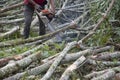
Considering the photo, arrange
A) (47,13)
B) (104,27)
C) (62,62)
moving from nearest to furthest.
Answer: (62,62)
(47,13)
(104,27)

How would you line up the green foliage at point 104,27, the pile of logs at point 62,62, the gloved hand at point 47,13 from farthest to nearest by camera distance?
the green foliage at point 104,27 → the gloved hand at point 47,13 → the pile of logs at point 62,62

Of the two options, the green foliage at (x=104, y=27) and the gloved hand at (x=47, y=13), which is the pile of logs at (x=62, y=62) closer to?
the green foliage at (x=104, y=27)

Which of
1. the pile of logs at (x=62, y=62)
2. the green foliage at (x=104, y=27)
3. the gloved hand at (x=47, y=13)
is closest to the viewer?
the pile of logs at (x=62, y=62)

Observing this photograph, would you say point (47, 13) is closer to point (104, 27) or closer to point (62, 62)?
point (104, 27)

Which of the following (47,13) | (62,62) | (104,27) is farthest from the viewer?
(104,27)

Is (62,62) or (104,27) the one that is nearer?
(62,62)

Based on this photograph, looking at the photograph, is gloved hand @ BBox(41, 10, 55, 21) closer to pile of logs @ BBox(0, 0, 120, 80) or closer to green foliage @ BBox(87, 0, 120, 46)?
pile of logs @ BBox(0, 0, 120, 80)

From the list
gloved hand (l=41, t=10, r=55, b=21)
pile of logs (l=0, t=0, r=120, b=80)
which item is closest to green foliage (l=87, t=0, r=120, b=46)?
pile of logs (l=0, t=0, r=120, b=80)

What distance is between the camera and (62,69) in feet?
16.7

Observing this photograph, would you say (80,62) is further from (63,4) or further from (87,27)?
(63,4)

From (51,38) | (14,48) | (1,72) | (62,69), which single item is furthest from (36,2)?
(1,72)

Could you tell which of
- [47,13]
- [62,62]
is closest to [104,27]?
[47,13]

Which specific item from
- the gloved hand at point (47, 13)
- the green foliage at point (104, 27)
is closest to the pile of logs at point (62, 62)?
the green foliage at point (104, 27)

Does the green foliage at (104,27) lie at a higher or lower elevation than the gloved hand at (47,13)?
lower
